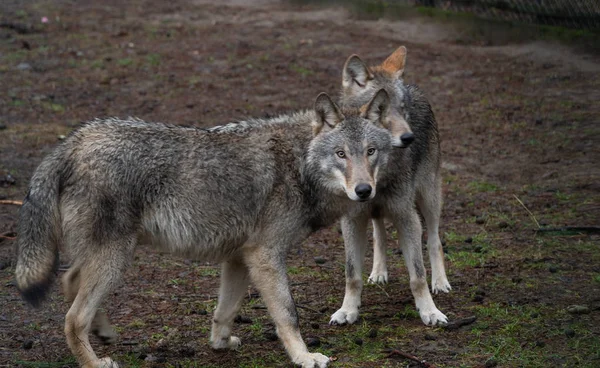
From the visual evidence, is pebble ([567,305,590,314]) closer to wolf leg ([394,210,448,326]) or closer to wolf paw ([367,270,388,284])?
wolf leg ([394,210,448,326])

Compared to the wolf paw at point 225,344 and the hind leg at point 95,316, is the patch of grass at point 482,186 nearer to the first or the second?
the wolf paw at point 225,344

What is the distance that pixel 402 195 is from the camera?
6484 mm

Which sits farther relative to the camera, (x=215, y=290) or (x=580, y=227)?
(x=580, y=227)

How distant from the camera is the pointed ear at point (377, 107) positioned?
5867mm

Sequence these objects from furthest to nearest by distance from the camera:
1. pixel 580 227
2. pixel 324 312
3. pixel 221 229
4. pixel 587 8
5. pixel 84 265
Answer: pixel 587 8, pixel 580 227, pixel 324 312, pixel 221 229, pixel 84 265

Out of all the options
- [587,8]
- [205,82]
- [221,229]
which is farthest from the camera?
[205,82]

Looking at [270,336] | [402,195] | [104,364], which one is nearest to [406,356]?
[270,336]

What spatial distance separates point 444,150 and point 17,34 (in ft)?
29.4

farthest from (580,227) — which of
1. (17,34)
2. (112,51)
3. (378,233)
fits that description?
(17,34)

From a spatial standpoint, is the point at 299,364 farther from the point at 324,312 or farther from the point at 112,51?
the point at 112,51

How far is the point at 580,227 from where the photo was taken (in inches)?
311

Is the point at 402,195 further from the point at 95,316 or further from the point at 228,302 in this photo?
the point at 95,316

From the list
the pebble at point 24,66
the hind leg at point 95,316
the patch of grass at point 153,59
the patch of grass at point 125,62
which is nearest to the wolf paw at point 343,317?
the hind leg at point 95,316

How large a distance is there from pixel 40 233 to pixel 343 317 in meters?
2.30
